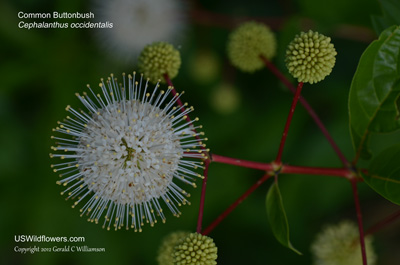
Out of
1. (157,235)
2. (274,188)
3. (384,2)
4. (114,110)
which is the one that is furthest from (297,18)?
(157,235)

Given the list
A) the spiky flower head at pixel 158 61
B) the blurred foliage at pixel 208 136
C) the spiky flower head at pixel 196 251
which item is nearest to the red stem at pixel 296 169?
the spiky flower head at pixel 196 251

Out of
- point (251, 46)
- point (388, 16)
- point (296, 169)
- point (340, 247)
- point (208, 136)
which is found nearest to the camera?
point (296, 169)

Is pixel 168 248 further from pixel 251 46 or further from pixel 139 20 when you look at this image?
pixel 139 20

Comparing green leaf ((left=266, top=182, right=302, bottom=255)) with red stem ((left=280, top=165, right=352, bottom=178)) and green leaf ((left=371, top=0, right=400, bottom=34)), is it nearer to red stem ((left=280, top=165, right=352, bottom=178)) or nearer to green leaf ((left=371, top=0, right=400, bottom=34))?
red stem ((left=280, top=165, right=352, bottom=178))

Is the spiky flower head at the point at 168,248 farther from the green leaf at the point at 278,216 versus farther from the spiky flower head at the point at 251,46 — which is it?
the spiky flower head at the point at 251,46

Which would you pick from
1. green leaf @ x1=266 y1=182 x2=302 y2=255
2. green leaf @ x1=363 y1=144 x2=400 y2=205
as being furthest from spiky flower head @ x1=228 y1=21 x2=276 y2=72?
green leaf @ x1=363 y1=144 x2=400 y2=205

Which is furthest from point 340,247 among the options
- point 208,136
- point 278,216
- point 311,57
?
point 311,57

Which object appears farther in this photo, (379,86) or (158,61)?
(158,61)
